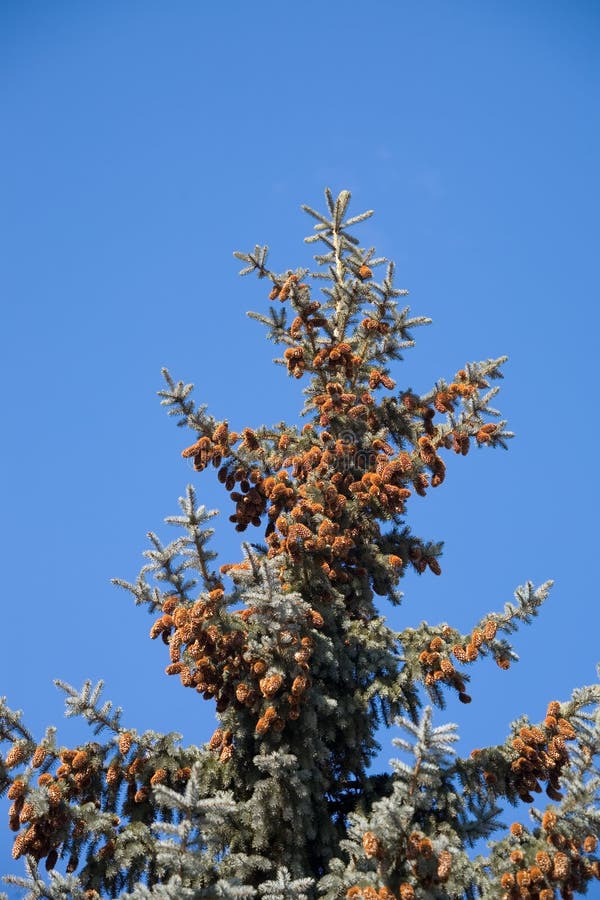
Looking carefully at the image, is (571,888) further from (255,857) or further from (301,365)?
(301,365)

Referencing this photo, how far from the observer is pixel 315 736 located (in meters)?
7.60

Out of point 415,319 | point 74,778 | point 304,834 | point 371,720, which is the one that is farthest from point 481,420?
point 74,778

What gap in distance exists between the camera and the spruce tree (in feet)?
20.1

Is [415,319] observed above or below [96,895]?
above

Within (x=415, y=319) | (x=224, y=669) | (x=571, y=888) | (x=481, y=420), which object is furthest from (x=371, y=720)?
(x=415, y=319)

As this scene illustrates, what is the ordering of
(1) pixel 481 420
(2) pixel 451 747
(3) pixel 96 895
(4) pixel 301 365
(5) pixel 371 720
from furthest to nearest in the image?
(4) pixel 301 365, (1) pixel 481 420, (5) pixel 371 720, (3) pixel 96 895, (2) pixel 451 747

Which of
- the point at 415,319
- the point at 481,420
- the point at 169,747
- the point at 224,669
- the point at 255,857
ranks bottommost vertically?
the point at 255,857

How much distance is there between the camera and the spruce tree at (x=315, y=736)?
612 cm

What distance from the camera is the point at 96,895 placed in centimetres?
683

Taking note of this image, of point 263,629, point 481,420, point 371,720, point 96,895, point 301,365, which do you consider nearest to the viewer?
point 96,895

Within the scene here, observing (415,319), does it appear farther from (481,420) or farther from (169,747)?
(169,747)

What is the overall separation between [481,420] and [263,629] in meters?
3.80

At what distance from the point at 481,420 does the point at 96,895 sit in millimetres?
6287

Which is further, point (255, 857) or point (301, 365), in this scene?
point (301, 365)
